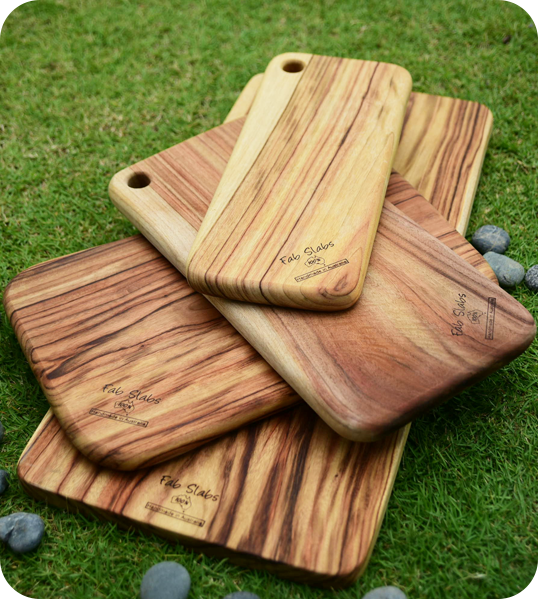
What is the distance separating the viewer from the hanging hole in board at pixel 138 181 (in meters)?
1.54

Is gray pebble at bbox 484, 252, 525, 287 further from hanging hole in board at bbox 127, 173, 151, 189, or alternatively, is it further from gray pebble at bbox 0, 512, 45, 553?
gray pebble at bbox 0, 512, 45, 553

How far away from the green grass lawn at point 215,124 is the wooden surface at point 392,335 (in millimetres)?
223

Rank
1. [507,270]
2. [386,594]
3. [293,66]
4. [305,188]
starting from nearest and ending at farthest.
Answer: [386,594], [305,188], [507,270], [293,66]

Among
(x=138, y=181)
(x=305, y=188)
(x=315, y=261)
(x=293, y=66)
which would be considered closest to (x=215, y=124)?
(x=293, y=66)

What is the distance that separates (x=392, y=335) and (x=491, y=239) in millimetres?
604

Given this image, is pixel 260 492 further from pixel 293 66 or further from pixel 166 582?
pixel 293 66

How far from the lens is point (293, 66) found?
166 centimetres

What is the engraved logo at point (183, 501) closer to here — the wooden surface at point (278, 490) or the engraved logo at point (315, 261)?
the wooden surface at point (278, 490)

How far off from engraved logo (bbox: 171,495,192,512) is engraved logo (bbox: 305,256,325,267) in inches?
20.8

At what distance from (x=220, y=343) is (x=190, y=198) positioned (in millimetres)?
419

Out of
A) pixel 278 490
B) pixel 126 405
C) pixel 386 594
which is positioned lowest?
pixel 386 594

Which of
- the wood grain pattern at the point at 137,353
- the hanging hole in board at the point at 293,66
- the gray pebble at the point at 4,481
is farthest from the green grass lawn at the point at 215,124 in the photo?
the hanging hole in board at the point at 293,66

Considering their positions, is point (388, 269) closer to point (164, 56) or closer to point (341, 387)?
Answer: point (341, 387)

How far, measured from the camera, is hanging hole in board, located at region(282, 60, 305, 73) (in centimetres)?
164
